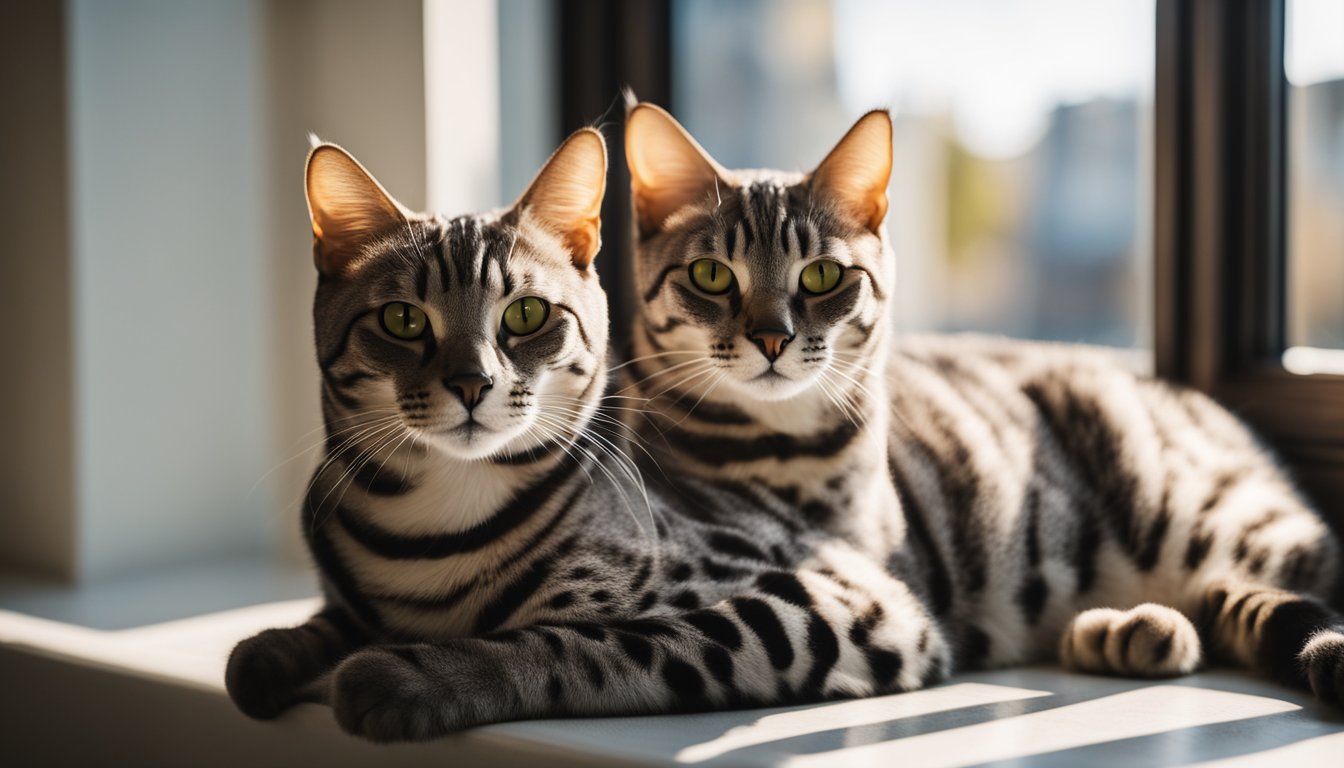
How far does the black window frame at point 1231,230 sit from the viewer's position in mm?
1604

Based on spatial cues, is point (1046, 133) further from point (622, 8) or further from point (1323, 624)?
point (1323, 624)

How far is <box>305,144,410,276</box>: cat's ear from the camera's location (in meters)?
1.18

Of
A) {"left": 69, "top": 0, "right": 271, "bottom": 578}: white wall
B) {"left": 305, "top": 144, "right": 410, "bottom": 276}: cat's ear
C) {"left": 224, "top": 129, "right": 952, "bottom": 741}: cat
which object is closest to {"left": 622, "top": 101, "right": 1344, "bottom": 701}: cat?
{"left": 224, "top": 129, "right": 952, "bottom": 741}: cat

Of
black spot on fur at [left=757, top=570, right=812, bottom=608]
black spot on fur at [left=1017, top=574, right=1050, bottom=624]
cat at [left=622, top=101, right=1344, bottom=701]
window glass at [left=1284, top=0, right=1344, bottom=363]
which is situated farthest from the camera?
window glass at [left=1284, top=0, right=1344, bottom=363]

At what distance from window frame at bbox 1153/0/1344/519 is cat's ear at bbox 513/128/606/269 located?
0.84 metres

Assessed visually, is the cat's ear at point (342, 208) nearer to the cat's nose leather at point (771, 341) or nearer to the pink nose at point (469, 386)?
the pink nose at point (469, 386)

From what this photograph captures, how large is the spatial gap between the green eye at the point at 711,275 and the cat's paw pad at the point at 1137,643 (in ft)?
1.80

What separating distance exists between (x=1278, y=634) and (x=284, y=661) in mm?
1014

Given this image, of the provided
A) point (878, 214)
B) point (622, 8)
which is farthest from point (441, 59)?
point (878, 214)

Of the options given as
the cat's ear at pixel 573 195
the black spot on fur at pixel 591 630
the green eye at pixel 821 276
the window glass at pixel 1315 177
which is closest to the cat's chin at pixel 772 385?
the green eye at pixel 821 276

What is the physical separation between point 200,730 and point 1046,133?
71.2 inches

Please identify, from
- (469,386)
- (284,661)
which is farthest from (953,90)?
(284,661)

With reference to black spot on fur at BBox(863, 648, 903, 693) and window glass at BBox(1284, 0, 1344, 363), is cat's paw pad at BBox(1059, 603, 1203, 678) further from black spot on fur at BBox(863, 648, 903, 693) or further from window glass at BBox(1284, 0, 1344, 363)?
window glass at BBox(1284, 0, 1344, 363)

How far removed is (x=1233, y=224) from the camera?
1662 mm
